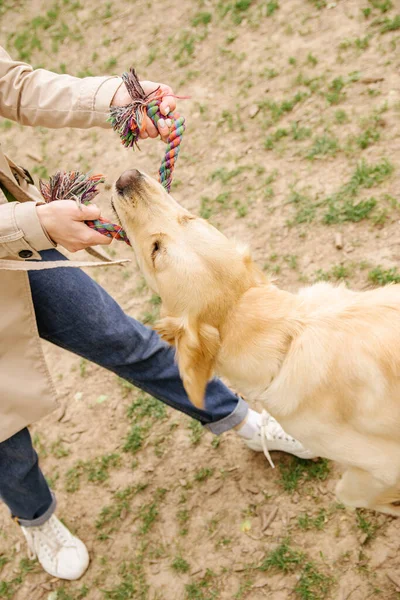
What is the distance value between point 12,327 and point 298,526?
178 cm

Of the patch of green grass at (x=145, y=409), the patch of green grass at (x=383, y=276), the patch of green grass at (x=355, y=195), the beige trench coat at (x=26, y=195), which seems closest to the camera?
the beige trench coat at (x=26, y=195)

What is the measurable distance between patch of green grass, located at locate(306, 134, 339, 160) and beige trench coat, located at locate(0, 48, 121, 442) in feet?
7.57

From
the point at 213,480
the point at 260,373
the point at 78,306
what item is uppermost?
the point at 78,306

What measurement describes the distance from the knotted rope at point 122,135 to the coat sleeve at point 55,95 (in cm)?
9

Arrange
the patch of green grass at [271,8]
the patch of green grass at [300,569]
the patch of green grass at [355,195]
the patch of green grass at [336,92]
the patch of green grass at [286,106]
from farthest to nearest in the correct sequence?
the patch of green grass at [271,8] < the patch of green grass at [286,106] < the patch of green grass at [336,92] < the patch of green grass at [355,195] < the patch of green grass at [300,569]

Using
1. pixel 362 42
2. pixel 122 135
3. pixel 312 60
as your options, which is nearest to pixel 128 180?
pixel 122 135

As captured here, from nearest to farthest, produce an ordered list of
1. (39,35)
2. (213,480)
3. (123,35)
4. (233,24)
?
(213,480) → (233,24) → (123,35) → (39,35)

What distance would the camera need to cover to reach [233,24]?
5934mm

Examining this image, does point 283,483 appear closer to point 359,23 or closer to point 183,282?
point 183,282

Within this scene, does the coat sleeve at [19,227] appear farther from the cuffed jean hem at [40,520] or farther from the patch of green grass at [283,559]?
the patch of green grass at [283,559]

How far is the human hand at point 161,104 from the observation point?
240 cm

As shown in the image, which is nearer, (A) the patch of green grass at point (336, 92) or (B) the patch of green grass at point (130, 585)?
(B) the patch of green grass at point (130, 585)

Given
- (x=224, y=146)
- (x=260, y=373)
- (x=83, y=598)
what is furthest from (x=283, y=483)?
(x=224, y=146)

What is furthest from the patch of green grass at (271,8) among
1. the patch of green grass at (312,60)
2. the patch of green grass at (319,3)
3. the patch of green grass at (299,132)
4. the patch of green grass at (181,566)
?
the patch of green grass at (181,566)
